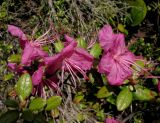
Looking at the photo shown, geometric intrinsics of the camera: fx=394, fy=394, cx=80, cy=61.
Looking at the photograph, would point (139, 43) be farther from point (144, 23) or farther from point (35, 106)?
point (35, 106)

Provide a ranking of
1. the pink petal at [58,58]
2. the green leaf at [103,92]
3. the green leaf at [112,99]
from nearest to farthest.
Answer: the pink petal at [58,58], the green leaf at [103,92], the green leaf at [112,99]

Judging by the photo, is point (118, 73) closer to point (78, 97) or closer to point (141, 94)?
point (141, 94)

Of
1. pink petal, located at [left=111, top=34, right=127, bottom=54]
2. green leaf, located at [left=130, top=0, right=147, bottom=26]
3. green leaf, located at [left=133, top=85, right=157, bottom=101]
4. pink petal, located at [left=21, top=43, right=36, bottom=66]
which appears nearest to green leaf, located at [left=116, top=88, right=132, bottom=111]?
green leaf, located at [left=133, top=85, right=157, bottom=101]

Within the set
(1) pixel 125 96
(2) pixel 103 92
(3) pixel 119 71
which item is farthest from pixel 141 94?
(3) pixel 119 71

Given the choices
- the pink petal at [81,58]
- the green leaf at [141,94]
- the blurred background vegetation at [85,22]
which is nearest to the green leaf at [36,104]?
the pink petal at [81,58]

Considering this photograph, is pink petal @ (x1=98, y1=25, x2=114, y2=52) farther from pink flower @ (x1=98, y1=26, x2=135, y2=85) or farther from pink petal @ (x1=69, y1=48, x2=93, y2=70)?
pink petal @ (x1=69, y1=48, x2=93, y2=70)

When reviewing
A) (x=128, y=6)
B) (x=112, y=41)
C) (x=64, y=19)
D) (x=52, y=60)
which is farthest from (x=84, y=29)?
(x=52, y=60)

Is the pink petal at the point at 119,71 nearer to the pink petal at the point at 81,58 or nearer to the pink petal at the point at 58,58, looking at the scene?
the pink petal at the point at 81,58
